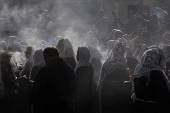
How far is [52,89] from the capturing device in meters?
3.15

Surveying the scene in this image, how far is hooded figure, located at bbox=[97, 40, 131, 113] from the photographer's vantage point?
4328 millimetres

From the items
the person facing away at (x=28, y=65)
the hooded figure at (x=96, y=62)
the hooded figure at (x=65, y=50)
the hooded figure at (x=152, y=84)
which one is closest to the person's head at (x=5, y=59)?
the person facing away at (x=28, y=65)

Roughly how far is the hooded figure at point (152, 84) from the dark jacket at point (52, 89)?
988 mm

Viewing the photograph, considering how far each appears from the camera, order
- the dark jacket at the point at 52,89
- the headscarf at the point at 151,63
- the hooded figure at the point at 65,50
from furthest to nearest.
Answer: the hooded figure at the point at 65,50
the headscarf at the point at 151,63
the dark jacket at the point at 52,89

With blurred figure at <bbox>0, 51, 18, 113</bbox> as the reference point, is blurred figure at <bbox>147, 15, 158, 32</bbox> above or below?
above

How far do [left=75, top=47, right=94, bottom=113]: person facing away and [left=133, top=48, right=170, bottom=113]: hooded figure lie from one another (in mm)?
1245

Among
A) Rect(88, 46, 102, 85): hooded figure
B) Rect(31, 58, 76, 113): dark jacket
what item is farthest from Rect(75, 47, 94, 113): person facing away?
Rect(31, 58, 76, 113): dark jacket

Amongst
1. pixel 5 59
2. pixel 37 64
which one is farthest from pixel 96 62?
pixel 5 59

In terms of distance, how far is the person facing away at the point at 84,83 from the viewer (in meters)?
4.42

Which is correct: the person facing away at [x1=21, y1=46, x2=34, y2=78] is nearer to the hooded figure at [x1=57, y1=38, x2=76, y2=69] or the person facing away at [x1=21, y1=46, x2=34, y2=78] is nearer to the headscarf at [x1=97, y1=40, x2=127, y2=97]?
the hooded figure at [x1=57, y1=38, x2=76, y2=69]

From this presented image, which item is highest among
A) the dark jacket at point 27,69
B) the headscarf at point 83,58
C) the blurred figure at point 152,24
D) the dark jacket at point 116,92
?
the blurred figure at point 152,24

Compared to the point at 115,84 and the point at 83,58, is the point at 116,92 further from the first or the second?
the point at 83,58

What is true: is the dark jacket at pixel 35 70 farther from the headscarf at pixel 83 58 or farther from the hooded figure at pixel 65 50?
the hooded figure at pixel 65 50

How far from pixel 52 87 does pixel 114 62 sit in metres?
1.59
